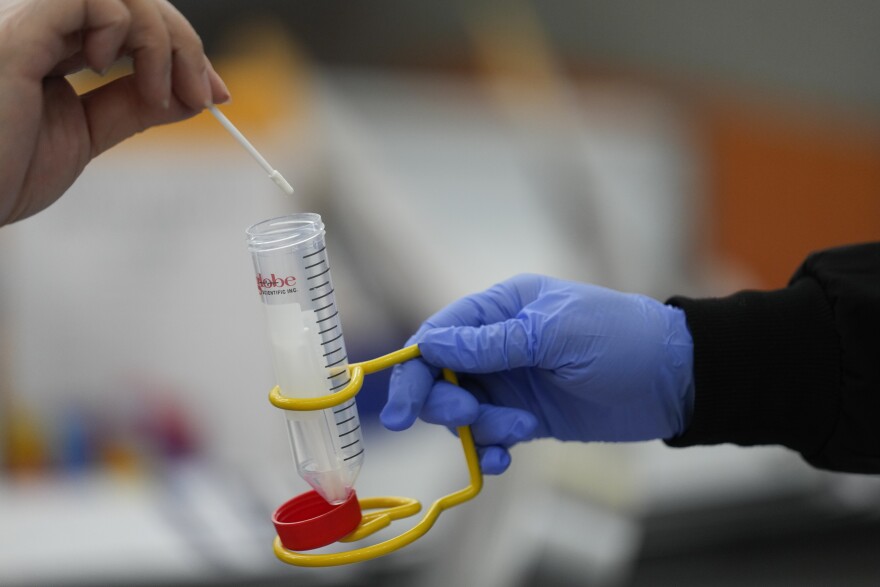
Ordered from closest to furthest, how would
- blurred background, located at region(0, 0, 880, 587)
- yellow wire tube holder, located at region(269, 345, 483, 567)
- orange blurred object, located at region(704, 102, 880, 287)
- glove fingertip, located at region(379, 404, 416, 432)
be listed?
yellow wire tube holder, located at region(269, 345, 483, 567), glove fingertip, located at region(379, 404, 416, 432), blurred background, located at region(0, 0, 880, 587), orange blurred object, located at region(704, 102, 880, 287)

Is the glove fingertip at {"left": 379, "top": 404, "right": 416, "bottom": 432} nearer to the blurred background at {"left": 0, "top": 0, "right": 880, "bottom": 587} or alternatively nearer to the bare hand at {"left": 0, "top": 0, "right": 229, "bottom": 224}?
the bare hand at {"left": 0, "top": 0, "right": 229, "bottom": 224}

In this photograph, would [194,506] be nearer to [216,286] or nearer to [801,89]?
[216,286]

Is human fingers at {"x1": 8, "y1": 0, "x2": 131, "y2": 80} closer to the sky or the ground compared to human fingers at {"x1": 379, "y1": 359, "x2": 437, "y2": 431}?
closer to the sky

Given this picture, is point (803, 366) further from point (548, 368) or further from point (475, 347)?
point (475, 347)

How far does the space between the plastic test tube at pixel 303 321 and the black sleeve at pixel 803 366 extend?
59cm

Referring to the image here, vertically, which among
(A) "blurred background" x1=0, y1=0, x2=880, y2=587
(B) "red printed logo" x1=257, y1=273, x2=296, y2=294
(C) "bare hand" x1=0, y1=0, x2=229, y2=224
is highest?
(C) "bare hand" x1=0, y1=0, x2=229, y2=224

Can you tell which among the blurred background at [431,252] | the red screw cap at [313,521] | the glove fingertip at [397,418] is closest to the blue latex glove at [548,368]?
the glove fingertip at [397,418]

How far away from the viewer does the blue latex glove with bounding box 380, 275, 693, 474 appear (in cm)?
112

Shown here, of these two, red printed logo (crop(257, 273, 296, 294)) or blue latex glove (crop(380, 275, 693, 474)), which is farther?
blue latex glove (crop(380, 275, 693, 474))

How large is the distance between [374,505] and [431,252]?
59.1 inches

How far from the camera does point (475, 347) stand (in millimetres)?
1121

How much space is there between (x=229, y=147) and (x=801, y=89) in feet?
6.10

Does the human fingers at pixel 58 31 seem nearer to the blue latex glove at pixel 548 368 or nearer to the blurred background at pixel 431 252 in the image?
the blue latex glove at pixel 548 368

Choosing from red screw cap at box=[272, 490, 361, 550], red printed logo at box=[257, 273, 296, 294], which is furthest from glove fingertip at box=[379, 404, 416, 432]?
red printed logo at box=[257, 273, 296, 294]
